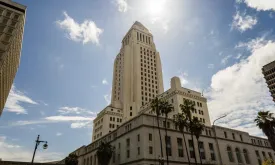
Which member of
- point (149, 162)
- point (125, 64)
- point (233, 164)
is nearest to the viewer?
point (149, 162)

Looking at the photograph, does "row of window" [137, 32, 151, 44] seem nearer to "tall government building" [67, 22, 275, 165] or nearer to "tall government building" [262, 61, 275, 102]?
"tall government building" [67, 22, 275, 165]

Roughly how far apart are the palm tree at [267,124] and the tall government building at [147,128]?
15231 mm

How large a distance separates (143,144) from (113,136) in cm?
1720

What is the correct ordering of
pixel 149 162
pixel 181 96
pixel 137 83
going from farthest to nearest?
pixel 137 83
pixel 181 96
pixel 149 162

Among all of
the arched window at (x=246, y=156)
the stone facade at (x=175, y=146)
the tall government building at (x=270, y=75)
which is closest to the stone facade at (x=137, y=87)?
the stone facade at (x=175, y=146)

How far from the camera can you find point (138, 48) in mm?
121438

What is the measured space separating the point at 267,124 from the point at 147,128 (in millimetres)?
30420

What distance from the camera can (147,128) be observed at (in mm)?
49094

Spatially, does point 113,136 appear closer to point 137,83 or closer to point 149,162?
point 149,162

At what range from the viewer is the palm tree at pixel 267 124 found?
4798 centimetres

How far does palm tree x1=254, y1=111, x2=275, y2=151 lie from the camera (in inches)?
1889

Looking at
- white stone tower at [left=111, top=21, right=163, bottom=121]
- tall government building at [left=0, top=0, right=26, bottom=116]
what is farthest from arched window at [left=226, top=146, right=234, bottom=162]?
tall government building at [left=0, top=0, right=26, bottom=116]

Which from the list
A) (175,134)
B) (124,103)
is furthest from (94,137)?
A: (175,134)

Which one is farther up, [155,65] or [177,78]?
[155,65]
